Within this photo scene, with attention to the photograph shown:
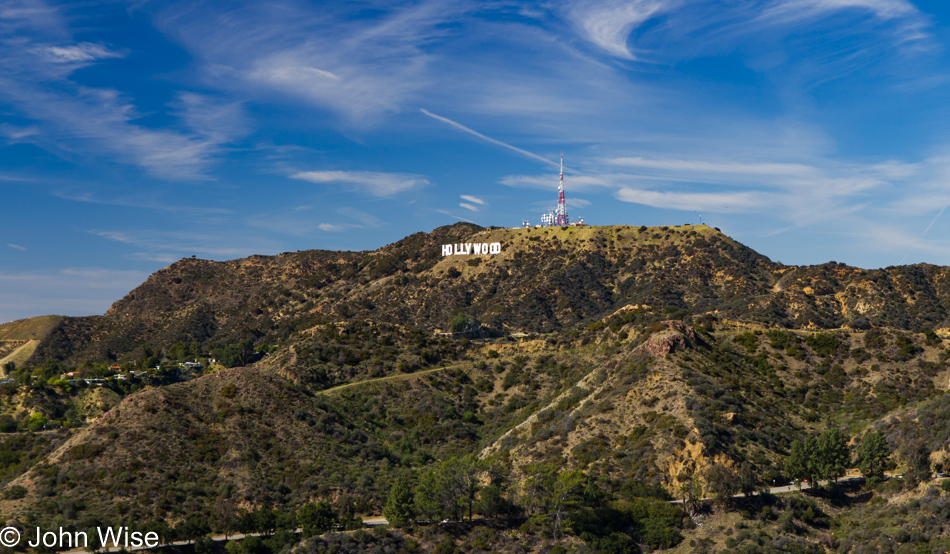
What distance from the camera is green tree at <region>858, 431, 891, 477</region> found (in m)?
73.3

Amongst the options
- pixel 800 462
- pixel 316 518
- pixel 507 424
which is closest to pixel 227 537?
pixel 316 518

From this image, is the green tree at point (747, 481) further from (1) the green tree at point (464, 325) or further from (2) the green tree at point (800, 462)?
(1) the green tree at point (464, 325)

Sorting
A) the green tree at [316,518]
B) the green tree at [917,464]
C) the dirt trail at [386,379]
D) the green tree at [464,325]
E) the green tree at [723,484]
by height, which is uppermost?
the green tree at [464,325]

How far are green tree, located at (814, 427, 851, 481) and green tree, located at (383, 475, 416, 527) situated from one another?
125ft

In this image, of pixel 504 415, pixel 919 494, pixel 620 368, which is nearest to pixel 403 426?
pixel 504 415

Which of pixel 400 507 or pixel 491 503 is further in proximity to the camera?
pixel 491 503

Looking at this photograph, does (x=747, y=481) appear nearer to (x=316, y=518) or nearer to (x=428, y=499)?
(x=428, y=499)

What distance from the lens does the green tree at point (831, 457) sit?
72312mm

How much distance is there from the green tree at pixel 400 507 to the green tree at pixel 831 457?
38.2m

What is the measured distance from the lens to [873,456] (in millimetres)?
73312

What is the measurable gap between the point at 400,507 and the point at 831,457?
1612 inches

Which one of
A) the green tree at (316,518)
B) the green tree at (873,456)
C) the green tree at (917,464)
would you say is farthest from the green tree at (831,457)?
the green tree at (316,518)

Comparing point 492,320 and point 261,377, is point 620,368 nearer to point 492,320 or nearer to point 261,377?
point 261,377

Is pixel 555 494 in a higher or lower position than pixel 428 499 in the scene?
higher
